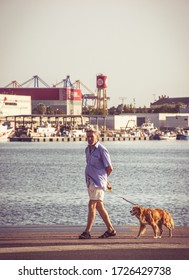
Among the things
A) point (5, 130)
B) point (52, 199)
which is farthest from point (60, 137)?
point (52, 199)

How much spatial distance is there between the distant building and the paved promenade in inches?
6153

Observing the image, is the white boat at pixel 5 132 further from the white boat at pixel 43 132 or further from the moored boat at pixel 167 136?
the moored boat at pixel 167 136

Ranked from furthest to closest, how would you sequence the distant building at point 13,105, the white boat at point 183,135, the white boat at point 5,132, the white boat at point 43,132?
the distant building at point 13,105
the white boat at point 183,135
the white boat at point 43,132
the white boat at point 5,132

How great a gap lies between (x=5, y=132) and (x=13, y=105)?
89.4 feet

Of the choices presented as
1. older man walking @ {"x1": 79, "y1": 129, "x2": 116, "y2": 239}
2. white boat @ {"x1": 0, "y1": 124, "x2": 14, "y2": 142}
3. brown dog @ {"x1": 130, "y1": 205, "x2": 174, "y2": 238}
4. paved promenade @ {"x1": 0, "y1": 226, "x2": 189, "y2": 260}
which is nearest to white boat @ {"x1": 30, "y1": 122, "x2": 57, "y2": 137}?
white boat @ {"x1": 0, "y1": 124, "x2": 14, "y2": 142}

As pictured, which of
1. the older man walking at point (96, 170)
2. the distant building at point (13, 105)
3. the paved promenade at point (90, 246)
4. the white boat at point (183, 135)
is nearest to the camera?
the paved promenade at point (90, 246)

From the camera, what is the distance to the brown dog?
37.8 feet

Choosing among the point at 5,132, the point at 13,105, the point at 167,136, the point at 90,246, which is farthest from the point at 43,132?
the point at 90,246

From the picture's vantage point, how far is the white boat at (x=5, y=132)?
14900 cm

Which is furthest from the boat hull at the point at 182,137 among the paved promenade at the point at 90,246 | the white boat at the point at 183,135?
the paved promenade at the point at 90,246

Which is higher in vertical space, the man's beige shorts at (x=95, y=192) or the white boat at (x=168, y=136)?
the man's beige shorts at (x=95, y=192)

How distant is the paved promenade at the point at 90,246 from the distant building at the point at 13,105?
15627 centimetres
